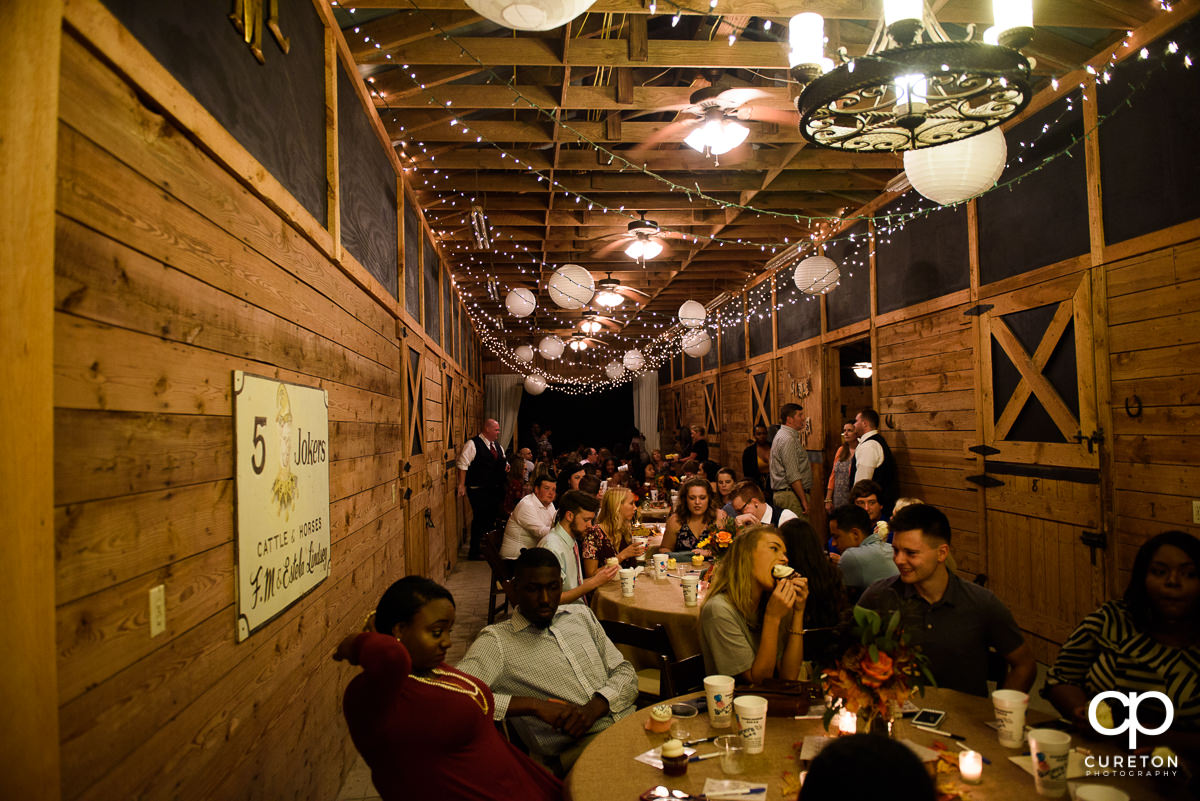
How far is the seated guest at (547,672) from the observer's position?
2.48m

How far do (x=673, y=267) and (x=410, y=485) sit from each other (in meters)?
5.71

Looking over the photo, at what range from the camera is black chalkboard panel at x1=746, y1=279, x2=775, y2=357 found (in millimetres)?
10125

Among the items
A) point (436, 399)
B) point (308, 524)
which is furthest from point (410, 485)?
point (308, 524)

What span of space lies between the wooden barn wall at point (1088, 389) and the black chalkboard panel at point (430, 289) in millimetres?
4558

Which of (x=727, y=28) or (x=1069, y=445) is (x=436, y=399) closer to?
(x=727, y=28)

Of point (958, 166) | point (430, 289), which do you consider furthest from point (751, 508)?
point (430, 289)

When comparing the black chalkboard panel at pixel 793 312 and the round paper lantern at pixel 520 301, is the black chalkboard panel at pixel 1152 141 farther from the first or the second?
the round paper lantern at pixel 520 301

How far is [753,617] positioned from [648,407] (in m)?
16.5

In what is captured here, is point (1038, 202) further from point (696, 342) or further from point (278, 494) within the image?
point (696, 342)

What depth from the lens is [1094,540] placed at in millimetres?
4219

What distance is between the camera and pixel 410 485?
564 cm

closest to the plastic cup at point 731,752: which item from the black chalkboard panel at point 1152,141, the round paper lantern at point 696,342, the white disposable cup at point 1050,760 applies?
the white disposable cup at point 1050,760

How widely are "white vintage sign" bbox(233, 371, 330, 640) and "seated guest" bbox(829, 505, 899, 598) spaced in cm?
267

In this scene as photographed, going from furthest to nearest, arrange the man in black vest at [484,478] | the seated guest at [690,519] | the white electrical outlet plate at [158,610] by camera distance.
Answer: the man in black vest at [484,478] < the seated guest at [690,519] < the white electrical outlet plate at [158,610]
